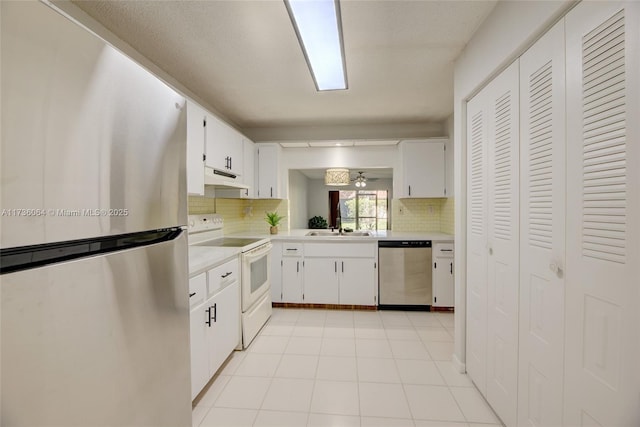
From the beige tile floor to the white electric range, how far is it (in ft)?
0.63

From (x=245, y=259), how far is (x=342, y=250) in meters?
1.33

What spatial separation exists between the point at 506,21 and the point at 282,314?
3.19 meters

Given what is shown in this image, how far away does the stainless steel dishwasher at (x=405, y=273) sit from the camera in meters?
3.40

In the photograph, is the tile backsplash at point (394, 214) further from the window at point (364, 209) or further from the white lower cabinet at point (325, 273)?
the window at point (364, 209)

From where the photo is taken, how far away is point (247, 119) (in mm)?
3703

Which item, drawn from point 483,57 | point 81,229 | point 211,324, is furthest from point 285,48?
point 211,324

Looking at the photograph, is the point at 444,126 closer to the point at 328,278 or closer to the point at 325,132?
the point at 325,132

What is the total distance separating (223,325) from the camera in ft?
6.97

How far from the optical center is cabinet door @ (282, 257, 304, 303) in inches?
139

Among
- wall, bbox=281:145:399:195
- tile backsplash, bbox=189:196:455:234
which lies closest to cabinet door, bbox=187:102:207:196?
tile backsplash, bbox=189:196:455:234

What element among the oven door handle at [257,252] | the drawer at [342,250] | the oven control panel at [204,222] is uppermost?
the oven control panel at [204,222]

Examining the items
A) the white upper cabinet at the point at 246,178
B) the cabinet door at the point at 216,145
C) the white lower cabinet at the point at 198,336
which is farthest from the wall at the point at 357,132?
the white lower cabinet at the point at 198,336

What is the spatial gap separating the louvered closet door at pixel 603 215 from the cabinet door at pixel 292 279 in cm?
269

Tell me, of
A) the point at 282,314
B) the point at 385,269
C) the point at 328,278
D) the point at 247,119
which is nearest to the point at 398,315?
the point at 385,269
